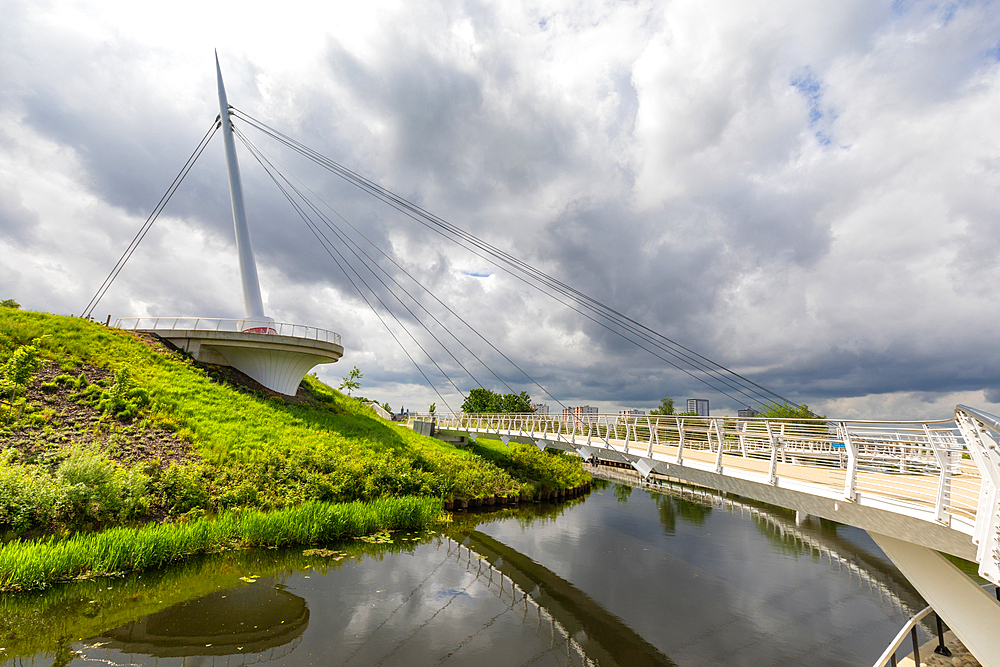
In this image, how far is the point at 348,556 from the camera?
47.6ft

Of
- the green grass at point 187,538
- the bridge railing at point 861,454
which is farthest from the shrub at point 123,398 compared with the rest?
the bridge railing at point 861,454

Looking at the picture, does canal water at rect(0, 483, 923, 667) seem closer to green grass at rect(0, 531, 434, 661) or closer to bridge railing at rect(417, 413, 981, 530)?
green grass at rect(0, 531, 434, 661)

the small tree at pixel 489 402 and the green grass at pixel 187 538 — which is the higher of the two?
the small tree at pixel 489 402

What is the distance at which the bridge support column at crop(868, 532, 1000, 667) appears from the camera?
5863 millimetres

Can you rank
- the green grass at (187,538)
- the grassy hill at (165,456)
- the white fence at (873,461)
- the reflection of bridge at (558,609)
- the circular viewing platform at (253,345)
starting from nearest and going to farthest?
1. the white fence at (873,461)
2. the reflection of bridge at (558,609)
3. the green grass at (187,538)
4. the grassy hill at (165,456)
5. the circular viewing platform at (253,345)

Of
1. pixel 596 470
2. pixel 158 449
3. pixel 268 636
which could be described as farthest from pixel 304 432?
pixel 596 470

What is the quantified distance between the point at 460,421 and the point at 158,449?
22.7 m

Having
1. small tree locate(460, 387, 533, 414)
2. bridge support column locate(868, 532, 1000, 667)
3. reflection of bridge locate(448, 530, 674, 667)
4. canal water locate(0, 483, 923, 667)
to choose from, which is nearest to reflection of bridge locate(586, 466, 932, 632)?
canal water locate(0, 483, 923, 667)

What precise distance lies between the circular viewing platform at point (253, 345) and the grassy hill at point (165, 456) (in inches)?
44.7

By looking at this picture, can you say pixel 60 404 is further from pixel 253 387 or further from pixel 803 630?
pixel 803 630

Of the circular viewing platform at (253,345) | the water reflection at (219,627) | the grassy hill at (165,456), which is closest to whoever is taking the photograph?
the water reflection at (219,627)

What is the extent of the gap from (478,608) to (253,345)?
898 inches

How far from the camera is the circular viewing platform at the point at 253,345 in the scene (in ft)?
90.3

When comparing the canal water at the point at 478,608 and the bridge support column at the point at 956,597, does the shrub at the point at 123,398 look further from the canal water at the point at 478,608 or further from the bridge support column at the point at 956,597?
the bridge support column at the point at 956,597
